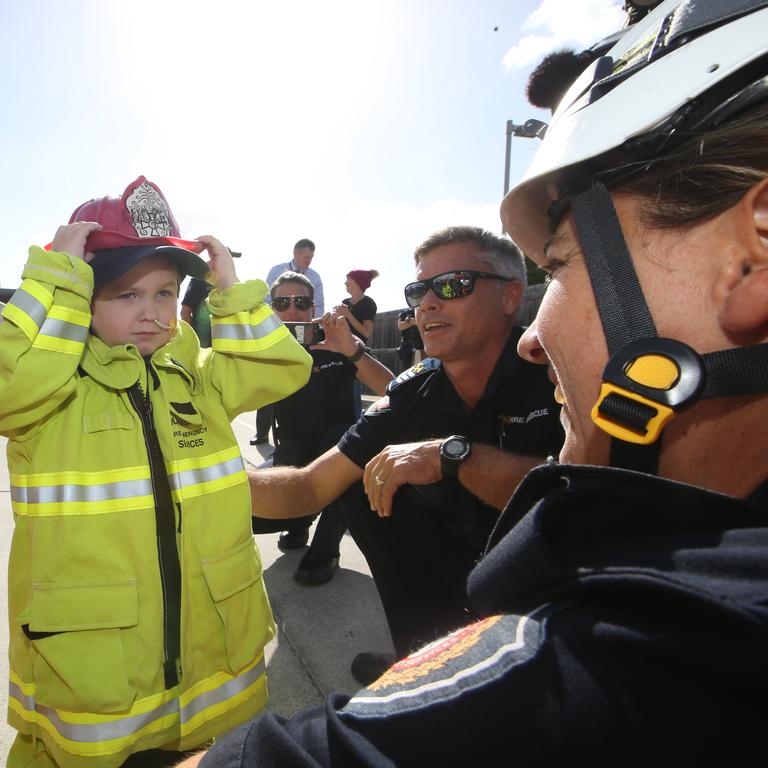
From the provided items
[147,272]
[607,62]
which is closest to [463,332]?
[147,272]

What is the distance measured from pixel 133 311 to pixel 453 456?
1.25 metres

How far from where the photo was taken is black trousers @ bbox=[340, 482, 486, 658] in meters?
2.13

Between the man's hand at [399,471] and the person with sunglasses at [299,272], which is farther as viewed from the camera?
the person with sunglasses at [299,272]

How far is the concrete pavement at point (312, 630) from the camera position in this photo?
7.10 ft

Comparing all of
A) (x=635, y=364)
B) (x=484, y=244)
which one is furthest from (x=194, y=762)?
(x=484, y=244)

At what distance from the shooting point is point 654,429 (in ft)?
2.47

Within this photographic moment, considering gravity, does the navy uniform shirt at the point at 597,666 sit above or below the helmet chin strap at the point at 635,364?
below

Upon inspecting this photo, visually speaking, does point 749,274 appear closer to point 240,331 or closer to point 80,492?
point 240,331

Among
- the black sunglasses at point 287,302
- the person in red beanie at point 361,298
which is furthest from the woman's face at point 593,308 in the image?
the person in red beanie at point 361,298

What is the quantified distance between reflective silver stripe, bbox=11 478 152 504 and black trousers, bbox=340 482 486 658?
43.2 inches

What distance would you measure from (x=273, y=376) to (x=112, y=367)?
0.51 metres

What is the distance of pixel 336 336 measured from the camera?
3.64 metres

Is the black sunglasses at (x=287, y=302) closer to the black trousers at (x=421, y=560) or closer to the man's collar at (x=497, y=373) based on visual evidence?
the man's collar at (x=497, y=373)

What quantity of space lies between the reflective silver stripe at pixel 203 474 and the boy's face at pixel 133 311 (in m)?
0.44
